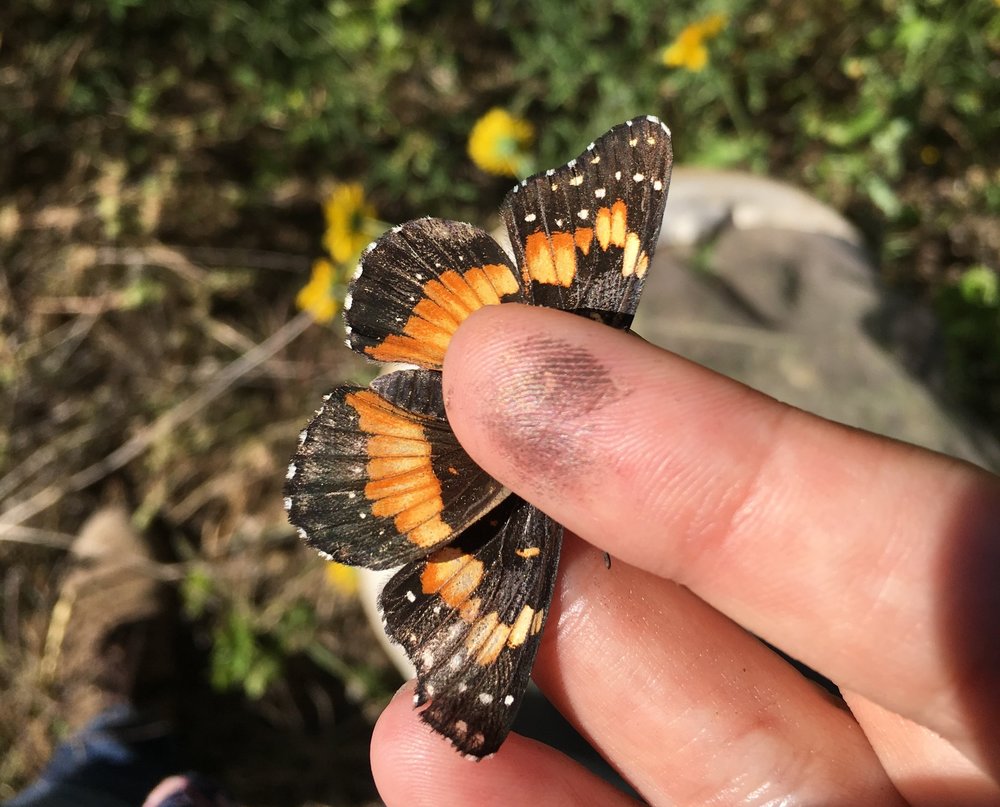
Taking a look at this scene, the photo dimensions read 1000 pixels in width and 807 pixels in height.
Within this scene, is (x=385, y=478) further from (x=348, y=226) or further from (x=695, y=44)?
(x=695, y=44)

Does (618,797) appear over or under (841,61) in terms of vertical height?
under

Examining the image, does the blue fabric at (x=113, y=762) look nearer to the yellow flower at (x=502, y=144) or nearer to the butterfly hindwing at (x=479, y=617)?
the butterfly hindwing at (x=479, y=617)

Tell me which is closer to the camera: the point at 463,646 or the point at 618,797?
the point at 463,646

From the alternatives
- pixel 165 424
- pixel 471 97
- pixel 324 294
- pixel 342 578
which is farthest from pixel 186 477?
pixel 471 97

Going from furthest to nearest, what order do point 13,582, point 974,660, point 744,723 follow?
point 13,582, point 744,723, point 974,660

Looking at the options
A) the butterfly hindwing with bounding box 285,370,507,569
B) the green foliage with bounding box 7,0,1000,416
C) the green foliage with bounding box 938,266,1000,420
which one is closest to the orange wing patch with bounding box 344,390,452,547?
the butterfly hindwing with bounding box 285,370,507,569

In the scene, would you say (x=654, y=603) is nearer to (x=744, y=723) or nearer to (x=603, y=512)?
(x=744, y=723)

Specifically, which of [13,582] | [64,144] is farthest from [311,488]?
[64,144]

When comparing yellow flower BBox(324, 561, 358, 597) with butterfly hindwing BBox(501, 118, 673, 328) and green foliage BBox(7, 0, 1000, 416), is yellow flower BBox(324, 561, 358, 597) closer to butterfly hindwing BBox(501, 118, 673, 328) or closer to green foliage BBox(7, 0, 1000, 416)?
green foliage BBox(7, 0, 1000, 416)
